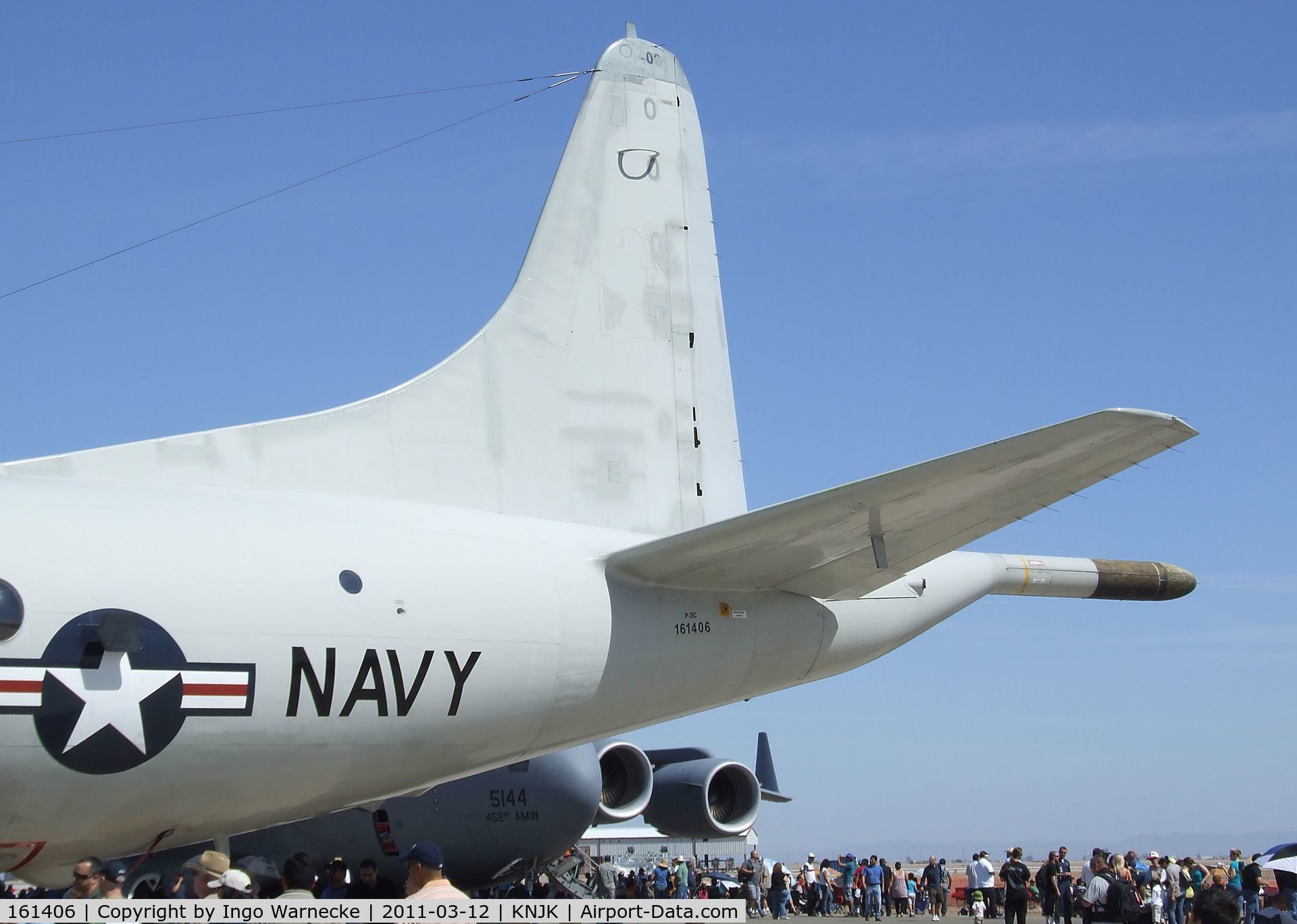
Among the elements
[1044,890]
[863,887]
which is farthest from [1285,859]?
[863,887]

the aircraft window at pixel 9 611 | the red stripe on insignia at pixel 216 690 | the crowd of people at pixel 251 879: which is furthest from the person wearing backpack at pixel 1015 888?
the aircraft window at pixel 9 611

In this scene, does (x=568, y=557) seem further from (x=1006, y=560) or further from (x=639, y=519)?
(x=1006, y=560)

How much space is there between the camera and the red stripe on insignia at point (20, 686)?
6195mm

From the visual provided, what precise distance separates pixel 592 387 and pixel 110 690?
167 inches

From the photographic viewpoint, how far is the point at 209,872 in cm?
545

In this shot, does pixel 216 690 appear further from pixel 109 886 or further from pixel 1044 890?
pixel 1044 890

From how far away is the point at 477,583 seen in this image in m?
7.80

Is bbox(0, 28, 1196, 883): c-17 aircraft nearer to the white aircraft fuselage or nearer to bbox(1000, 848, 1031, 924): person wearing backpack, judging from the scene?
the white aircraft fuselage

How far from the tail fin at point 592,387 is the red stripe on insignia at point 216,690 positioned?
1.48m

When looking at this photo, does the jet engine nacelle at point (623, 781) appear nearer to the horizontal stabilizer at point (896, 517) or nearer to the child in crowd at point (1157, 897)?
the child in crowd at point (1157, 897)

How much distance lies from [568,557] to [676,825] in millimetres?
8881

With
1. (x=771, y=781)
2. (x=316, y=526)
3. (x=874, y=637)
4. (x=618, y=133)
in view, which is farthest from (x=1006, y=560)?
(x=771, y=781)

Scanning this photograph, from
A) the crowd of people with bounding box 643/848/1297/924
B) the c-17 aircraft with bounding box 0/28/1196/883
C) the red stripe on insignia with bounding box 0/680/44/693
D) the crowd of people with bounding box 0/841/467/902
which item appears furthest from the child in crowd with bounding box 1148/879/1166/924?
the red stripe on insignia with bounding box 0/680/44/693

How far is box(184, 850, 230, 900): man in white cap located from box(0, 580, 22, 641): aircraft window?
1521 millimetres
